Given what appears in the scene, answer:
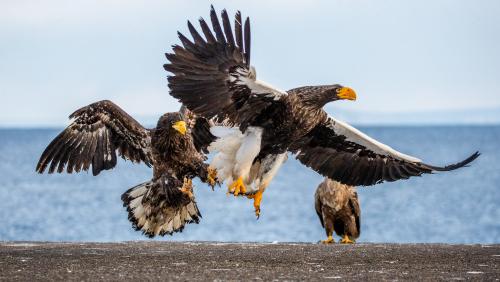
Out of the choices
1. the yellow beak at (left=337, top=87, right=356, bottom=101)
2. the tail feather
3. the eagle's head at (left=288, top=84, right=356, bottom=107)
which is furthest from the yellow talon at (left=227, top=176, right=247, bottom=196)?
the yellow beak at (left=337, top=87, right=356, bottom=101)

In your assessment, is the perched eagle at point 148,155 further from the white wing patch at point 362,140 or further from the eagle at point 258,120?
the white wing patch at point 362,140

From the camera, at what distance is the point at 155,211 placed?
1198 centimetres

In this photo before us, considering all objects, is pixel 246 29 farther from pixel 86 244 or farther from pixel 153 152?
pixel 86 244

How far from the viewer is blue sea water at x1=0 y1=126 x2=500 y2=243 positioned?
3928 centimetres

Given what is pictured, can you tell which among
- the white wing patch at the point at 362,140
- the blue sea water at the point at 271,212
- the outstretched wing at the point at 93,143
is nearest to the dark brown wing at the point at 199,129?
the outstretched wing at the point at 93,143

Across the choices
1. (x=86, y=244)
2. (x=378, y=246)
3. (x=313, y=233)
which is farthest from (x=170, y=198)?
(x=313, y=233)

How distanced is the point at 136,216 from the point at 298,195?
5300 cm

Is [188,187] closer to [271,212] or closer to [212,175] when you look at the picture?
[212,175]

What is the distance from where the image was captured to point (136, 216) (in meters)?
12.1

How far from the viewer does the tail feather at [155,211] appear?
11945 millimetres

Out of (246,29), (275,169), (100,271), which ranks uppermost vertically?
(246,29)

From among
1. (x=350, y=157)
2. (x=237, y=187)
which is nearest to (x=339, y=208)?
(x=350, y=157)

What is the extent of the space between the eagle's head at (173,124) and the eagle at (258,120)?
0.70 feet

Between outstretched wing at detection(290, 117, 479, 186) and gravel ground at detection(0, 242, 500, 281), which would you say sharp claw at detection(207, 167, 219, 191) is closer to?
gravel ground at detection(0, 242, 500, 281)
